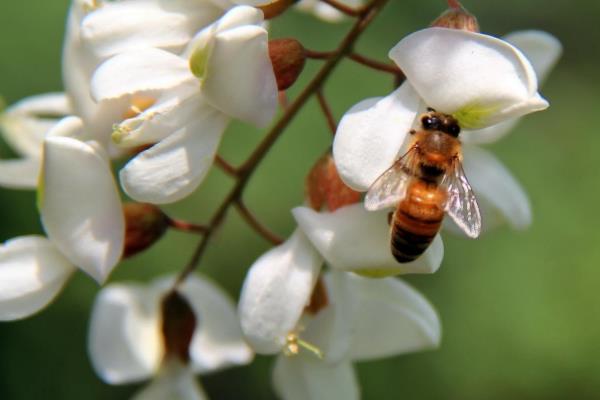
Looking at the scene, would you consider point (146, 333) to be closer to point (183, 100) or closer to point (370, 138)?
point (183, 100)

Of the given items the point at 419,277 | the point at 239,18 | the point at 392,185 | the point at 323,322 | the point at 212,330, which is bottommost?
the point at 419,277

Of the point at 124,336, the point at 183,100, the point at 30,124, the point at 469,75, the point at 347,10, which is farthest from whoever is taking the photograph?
the point at 124,336

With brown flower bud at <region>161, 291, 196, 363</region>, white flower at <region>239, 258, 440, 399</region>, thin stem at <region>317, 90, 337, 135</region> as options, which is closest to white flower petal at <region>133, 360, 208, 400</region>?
brown flower bud at <region>161, 291, 196, 363</region>

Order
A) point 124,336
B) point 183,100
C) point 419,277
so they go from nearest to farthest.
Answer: point 183,100, point 124,336, point 419,277

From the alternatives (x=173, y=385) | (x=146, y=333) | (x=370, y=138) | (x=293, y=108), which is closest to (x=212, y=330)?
(x=146, y=333)

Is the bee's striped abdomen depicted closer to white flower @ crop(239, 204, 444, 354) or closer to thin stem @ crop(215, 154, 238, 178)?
white flower @ crop(239, 204, 444, 354)

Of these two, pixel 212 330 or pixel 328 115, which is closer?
pixel 328 115

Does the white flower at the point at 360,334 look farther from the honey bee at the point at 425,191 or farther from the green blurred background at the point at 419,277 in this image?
the green blurred background at the point at 419,277

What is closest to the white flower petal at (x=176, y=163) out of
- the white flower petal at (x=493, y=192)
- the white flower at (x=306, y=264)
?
the white flower at (x=306, y=264)
